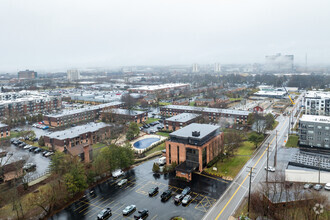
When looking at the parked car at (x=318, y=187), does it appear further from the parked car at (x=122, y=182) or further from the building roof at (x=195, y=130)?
the parked car at (x=122, y=182)

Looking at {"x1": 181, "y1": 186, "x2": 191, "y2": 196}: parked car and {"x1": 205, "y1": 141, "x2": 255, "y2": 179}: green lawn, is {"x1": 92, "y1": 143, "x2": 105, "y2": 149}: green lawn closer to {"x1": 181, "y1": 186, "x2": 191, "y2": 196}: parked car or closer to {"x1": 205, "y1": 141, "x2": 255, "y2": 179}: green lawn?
{"x1": 205, "y1": 141, "x2": 255, "y2": 179}: green lawn

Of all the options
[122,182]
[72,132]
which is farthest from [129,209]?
[72,132]

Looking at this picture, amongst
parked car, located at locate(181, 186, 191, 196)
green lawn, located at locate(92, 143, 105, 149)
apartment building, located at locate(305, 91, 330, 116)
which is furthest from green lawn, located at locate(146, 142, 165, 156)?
apartment building, located at locate(305, 91, 330, 116)

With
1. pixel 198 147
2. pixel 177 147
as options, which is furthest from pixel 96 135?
pixel 198 147

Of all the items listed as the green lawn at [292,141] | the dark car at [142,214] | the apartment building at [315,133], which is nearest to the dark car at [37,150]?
the dark car at [142,214]

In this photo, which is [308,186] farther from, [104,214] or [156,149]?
[156,149]

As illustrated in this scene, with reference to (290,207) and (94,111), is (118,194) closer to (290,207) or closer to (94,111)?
A: (290,207)
